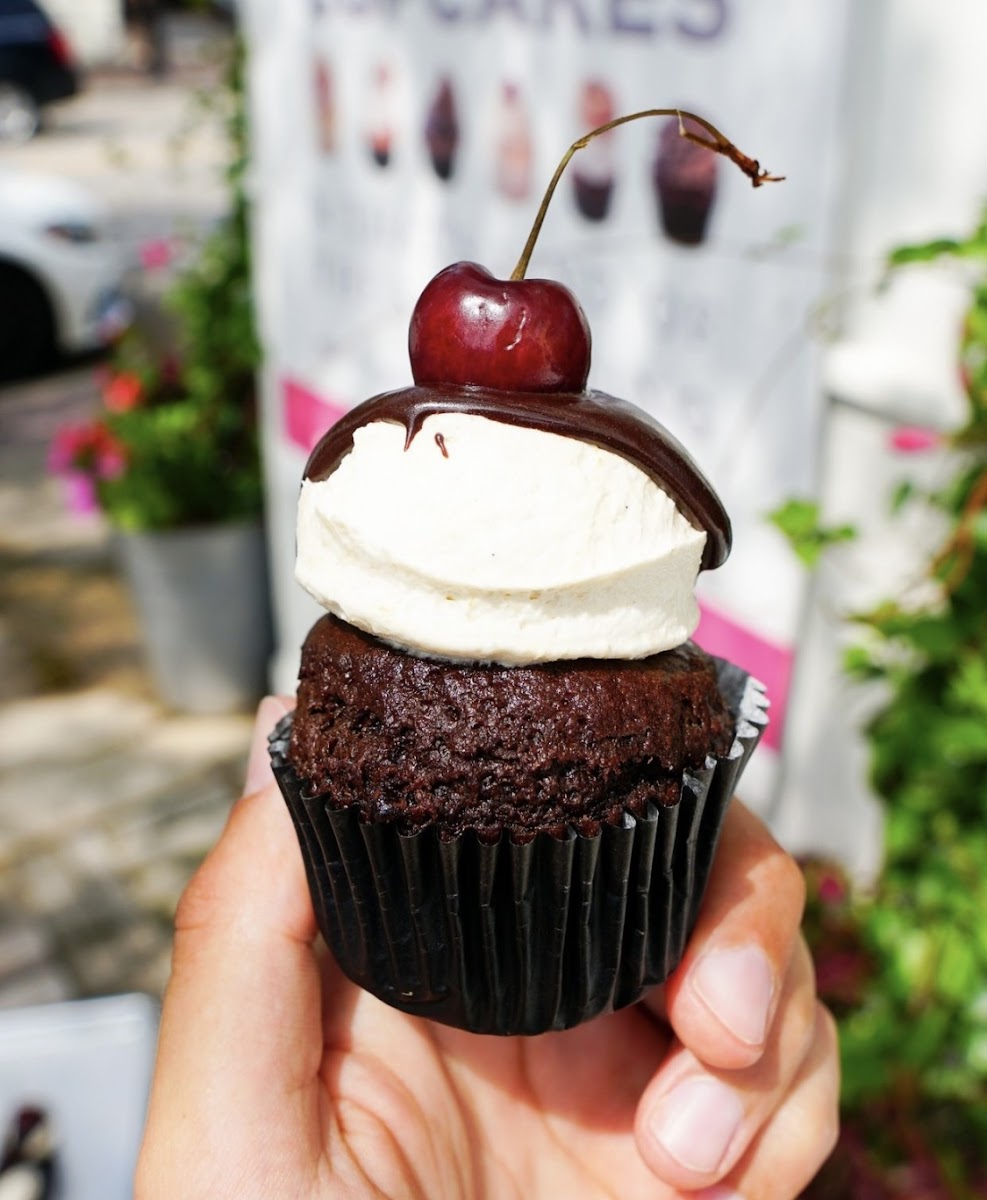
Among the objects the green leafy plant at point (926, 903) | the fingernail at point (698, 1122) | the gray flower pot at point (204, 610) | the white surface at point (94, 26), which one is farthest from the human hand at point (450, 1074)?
the white surface at point (94, 26)

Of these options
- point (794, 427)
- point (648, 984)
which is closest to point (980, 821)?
point (794, 427)

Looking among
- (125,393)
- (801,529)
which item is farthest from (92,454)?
(801,529)

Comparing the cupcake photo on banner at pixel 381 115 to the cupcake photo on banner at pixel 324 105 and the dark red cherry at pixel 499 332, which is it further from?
the dark red cherry at pixel 499 332

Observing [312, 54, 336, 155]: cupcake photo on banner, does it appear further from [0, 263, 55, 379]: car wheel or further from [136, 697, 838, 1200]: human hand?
[0, 263, 55, 379]: car wheel

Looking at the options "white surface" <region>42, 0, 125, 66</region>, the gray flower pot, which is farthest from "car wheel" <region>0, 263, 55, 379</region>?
"white surface" <region>42, 0, 125, 66</region>

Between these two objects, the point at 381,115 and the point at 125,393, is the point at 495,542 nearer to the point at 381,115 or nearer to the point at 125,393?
the point at 381,115

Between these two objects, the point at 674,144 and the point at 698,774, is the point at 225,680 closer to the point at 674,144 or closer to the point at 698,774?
the point at 674,144
